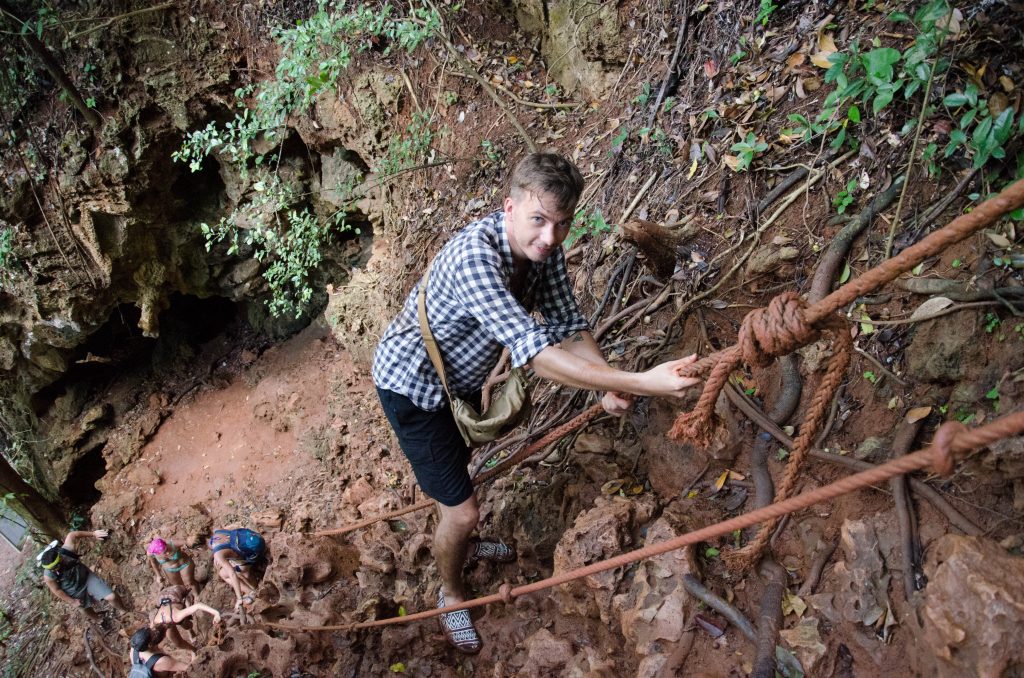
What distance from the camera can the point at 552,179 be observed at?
2074mm

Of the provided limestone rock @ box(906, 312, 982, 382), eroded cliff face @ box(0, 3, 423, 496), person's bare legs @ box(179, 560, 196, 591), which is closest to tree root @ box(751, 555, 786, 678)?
limestone rock @ box(906, 312, 982, 382)

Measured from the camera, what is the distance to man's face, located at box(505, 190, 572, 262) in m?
2.11

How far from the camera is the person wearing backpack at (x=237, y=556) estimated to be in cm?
438

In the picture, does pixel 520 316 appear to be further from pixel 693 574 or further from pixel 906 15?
pixel 906 15

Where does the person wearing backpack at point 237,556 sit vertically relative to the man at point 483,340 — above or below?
below

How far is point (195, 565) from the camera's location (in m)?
5.28

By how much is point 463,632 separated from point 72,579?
5.02 meters

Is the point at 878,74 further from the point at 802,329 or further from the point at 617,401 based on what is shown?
the point at 617,401

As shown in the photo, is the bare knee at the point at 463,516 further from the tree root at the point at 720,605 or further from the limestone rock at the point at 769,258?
the limestone rock at the point at 769,258

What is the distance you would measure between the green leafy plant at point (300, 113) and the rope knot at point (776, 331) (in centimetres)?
386

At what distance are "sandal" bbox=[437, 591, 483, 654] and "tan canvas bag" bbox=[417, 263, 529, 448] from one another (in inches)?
40.1

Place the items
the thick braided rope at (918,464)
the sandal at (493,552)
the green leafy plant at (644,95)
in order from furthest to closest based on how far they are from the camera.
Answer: the green leafy plant at (644,95)
the sandal at (493,552)
the thick braided rope at (918,464)

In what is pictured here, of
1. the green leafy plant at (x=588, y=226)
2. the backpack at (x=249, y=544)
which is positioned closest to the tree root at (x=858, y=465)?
the green leafy plant at (x=588, y=226)

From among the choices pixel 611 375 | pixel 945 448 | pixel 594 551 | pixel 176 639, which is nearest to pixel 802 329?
pixel 945 448
